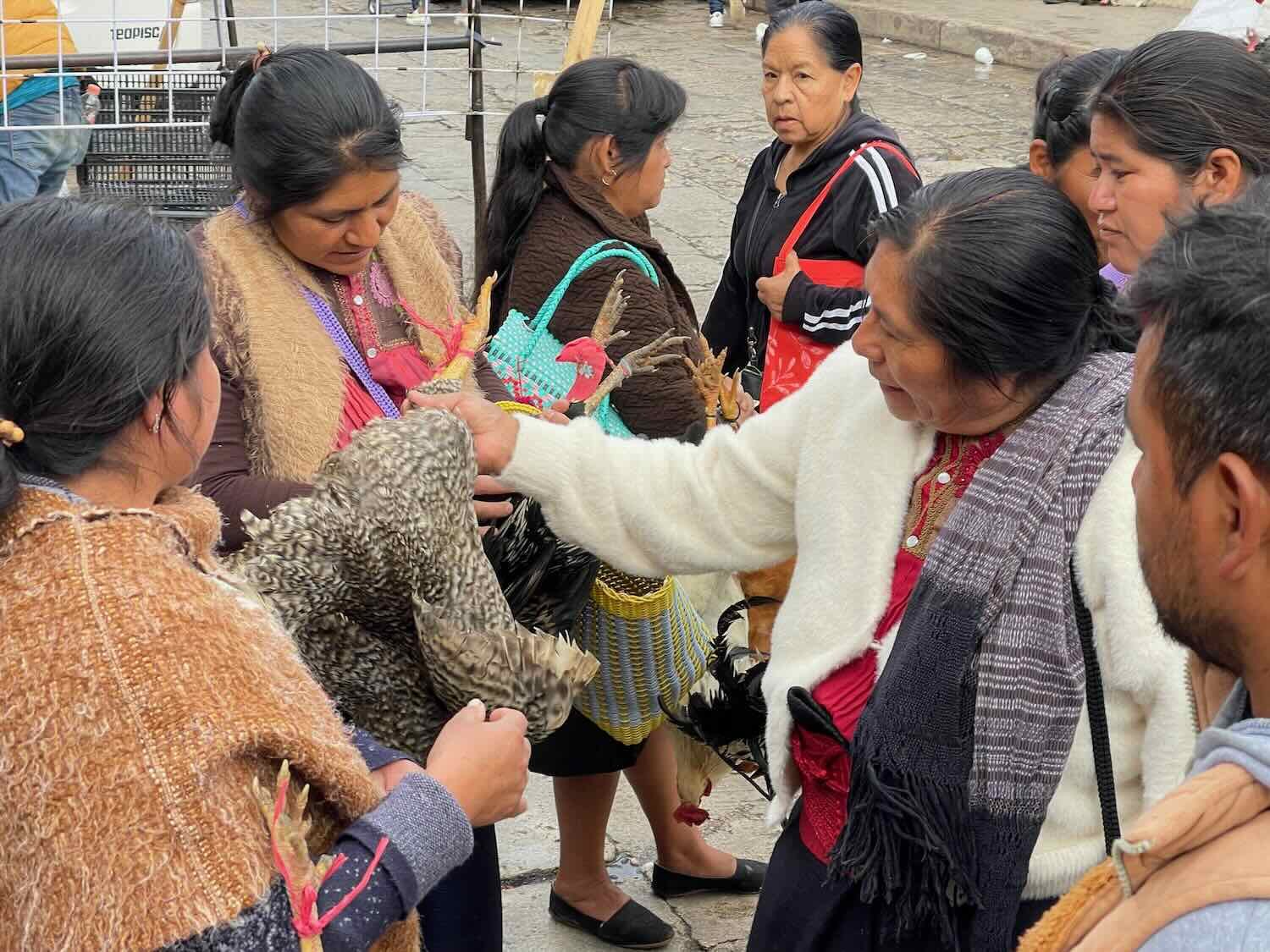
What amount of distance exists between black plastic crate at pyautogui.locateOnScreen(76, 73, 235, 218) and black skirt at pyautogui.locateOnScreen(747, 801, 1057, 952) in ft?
10.4

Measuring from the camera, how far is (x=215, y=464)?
2264 millimetres

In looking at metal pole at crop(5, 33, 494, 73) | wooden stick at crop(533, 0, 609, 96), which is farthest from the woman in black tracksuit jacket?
metal pole at crop(5, 33, 494, 73)

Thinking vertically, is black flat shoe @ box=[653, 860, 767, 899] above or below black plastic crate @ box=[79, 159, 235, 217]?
below

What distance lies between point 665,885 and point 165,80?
3305 mm

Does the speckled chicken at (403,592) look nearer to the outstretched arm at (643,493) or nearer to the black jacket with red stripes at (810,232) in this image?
the outstretched arm at (643,493)

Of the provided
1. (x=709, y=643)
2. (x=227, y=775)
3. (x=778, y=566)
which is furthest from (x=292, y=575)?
(x=709, y=643)

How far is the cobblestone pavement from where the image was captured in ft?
11.0

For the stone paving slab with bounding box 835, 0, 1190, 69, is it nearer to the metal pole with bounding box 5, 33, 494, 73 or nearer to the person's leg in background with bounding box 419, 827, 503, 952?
the metal pole with bounding box 5, 33, 494, 73

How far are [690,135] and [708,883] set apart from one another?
23.8 ft

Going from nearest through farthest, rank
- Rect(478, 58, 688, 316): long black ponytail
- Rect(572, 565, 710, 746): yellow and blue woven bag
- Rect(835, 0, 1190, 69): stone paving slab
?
Rect(572, 565, 710, 746): yellow and blue woven bag
Rect(478, 58, 688, 316): long black ponytail
Rect(835, 0, 1190, 69): stone paving slab

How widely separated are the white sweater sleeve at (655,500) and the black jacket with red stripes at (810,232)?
4.41 feet

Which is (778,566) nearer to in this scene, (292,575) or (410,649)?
(410,649)

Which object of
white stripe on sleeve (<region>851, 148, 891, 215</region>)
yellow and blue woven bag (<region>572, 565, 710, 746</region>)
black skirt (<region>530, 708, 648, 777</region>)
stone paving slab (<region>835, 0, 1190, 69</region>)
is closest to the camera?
yellow and blue woven bag (<region>572, 565, 710, 746</region>)

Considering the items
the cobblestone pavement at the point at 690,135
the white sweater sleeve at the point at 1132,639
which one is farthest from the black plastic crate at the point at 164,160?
the white sweater sleeve at the point at 1132,639
